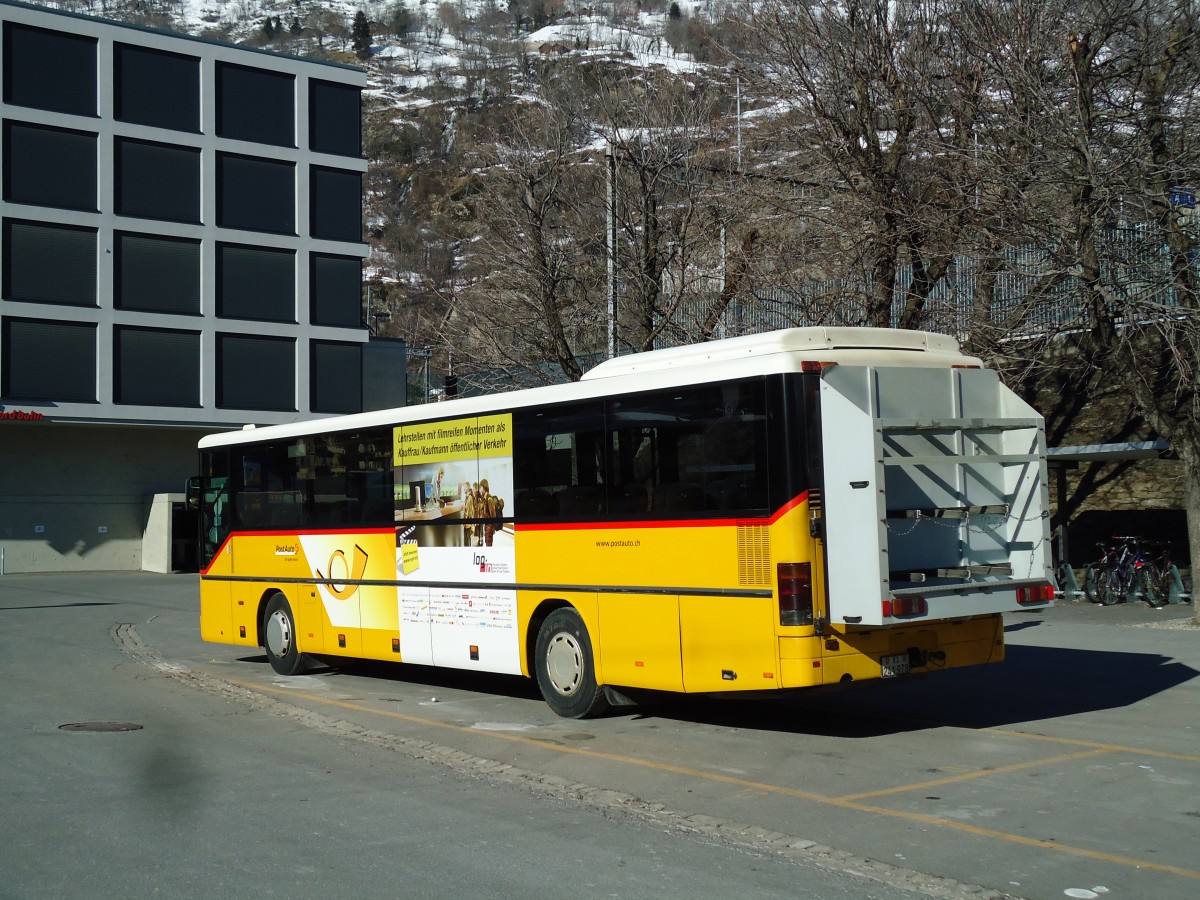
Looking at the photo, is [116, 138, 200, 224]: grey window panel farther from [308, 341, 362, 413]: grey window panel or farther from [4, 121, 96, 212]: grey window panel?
[308, 341, 362, 413]: grey window panel

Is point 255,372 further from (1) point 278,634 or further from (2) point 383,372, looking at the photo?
(1) point 278,634

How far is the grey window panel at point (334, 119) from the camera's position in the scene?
5256 cm

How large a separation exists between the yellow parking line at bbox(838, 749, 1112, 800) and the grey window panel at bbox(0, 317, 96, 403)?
42.5 metres

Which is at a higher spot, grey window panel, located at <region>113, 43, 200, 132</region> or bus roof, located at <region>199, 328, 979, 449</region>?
grey window panel, located at <region>113, 43, 200, 132</region>

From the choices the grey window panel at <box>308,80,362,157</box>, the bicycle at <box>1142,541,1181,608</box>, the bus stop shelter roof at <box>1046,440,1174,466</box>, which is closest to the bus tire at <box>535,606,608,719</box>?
the bus stop shelter roof at <box>1046,440,1174,466</box>

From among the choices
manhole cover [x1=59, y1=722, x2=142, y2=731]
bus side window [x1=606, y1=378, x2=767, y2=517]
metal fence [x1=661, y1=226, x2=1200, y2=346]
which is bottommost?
manhole cover [x1=59, y1=722, x2=142, y2=731]

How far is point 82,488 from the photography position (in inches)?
1889

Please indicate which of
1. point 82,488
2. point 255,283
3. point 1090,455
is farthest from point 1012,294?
point 82,488

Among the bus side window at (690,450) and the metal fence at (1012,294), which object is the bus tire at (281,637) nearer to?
the bus side window at (690,450)

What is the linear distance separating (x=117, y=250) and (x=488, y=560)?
38.9 m

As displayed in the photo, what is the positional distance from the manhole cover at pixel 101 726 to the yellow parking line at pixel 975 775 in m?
6.59

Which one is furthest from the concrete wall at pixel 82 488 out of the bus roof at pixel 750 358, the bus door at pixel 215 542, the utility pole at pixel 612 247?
the bus roof at pixel 750 358

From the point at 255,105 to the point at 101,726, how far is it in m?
43.5

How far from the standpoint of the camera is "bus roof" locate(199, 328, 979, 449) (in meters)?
10.0
